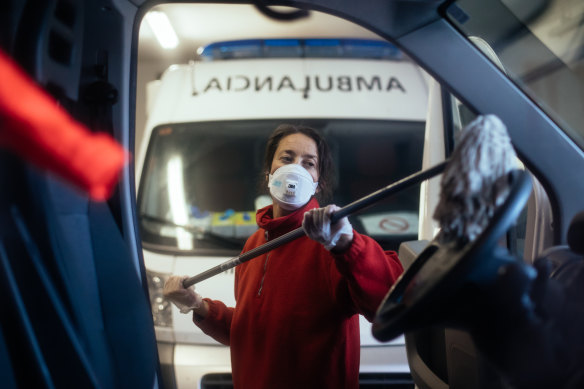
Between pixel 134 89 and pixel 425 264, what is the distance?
0.97 meters

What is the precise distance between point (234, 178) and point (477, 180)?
2.29 meters

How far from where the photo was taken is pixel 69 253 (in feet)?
4.46

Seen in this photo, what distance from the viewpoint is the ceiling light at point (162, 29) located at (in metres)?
5.26

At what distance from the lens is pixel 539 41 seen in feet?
5.54

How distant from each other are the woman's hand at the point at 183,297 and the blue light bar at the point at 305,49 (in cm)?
222

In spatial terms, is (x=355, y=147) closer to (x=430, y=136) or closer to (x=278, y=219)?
(x=430, y=136)

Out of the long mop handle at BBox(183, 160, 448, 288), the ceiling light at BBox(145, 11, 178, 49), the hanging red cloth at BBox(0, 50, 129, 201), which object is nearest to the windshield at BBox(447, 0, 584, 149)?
the long mop handle at BBox(183, 160, 448, 288)

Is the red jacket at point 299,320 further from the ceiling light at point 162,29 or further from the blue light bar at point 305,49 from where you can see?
the ceiling light at point 162,29

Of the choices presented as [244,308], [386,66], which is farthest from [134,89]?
[386,66]

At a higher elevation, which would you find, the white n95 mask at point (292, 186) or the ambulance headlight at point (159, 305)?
the white n95 mask at point (292, 186)

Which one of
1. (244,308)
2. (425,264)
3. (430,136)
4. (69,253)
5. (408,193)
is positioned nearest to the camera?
(425,264)

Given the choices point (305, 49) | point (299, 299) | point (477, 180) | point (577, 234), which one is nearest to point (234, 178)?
point (305, 49)

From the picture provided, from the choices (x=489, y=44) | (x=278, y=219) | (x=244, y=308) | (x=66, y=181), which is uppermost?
(x=489, y=44)

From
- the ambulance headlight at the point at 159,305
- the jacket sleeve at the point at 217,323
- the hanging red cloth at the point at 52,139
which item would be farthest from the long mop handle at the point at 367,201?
the ambulance headlight at the point at 159,305
